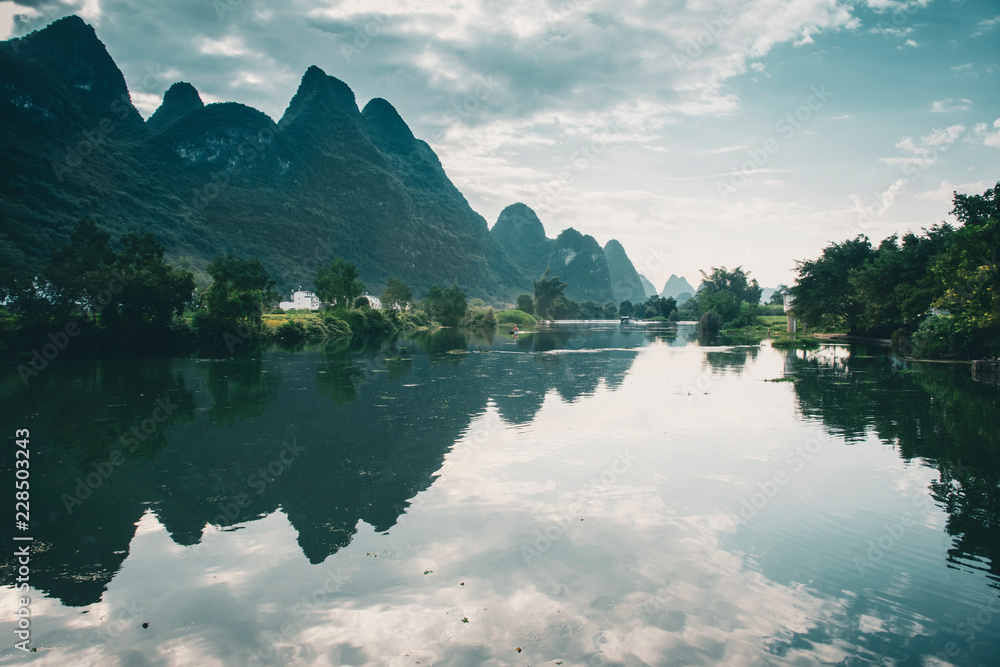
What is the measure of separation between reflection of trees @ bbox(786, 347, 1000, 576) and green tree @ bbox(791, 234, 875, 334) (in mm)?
33497

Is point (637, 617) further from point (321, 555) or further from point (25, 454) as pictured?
point (25, 454)

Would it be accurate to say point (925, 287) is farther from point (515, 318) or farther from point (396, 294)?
point (515, 318)

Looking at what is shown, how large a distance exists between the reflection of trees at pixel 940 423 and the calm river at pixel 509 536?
0.11 meters

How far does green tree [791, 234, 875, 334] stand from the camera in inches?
2785

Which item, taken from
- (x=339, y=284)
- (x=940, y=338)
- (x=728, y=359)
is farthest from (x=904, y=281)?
(x=339, y=284)

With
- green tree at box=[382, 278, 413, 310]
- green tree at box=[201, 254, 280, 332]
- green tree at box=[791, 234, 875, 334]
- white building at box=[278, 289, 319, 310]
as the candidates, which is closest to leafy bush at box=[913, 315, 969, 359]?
green tree at box=[791, 234, 875, 334]

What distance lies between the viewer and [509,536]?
1030cm


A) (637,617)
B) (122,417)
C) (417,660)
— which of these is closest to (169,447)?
(122,417)

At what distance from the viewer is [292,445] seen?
17.1 m

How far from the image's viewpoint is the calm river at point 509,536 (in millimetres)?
7055

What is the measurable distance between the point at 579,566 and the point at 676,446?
30.1 ft

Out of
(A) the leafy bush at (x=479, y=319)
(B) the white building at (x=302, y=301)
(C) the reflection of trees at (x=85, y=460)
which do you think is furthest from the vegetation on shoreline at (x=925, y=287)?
(B) the white building at (x=302, y=301)

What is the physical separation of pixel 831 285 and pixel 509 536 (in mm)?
74379

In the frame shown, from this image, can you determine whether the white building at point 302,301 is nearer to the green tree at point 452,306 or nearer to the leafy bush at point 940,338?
the green tree at point 452,306
